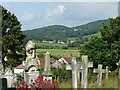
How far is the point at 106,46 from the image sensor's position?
36250 millimetres

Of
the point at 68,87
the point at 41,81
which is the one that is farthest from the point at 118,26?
the point at 41,81

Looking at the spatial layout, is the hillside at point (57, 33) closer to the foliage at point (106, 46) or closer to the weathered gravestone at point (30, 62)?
the foliage at point (106, 46)

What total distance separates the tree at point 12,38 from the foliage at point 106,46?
694 cm

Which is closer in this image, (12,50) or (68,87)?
(68,87)

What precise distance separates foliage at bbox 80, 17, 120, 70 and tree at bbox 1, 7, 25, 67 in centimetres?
694

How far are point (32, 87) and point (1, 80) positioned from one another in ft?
3.20

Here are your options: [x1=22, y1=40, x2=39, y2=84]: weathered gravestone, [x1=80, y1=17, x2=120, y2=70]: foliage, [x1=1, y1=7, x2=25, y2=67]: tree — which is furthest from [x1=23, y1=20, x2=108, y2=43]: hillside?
[x1=22, y1=40, x2=39, y2=84]: weathered gravestone

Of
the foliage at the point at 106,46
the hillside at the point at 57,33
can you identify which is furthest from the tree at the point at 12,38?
the hillside at the point at 57,33

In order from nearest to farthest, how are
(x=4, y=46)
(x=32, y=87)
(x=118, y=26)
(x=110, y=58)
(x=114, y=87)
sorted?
(x=32, y=87)
(x=114, y=87)
(x=110, y=58)
(x=118, y=26)
(x=4, y=46)

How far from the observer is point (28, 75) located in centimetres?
1402

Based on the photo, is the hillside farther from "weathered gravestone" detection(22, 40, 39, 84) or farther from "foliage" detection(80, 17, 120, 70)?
"weathered gravestone" detection(22, 40, 39, 84)

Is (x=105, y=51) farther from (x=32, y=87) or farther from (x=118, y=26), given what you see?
(x=32, y=87)

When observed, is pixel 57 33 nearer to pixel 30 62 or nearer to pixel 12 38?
pixel 12 38

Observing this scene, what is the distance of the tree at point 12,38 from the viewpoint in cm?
4095
